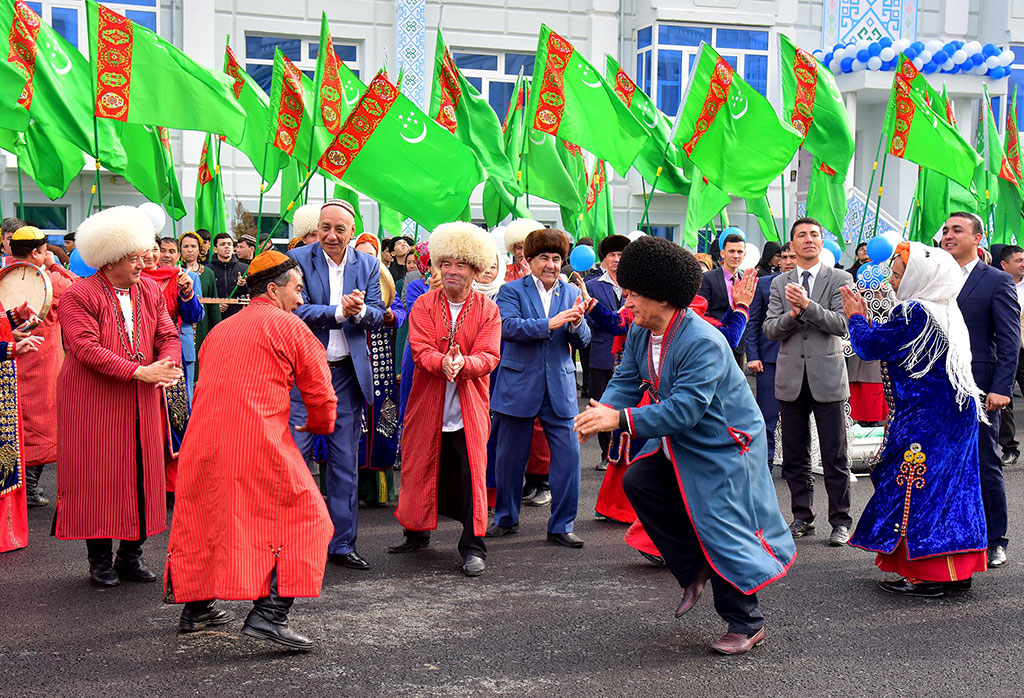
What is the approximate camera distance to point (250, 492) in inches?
180

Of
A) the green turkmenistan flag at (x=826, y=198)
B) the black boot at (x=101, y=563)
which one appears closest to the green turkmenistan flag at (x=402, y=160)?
the black boot at (x=101, y=563)

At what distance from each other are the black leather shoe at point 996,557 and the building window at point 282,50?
52.3ft

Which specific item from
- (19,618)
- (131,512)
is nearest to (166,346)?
(131,512)

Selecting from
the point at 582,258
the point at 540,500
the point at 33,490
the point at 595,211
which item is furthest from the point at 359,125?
the point at 595,211

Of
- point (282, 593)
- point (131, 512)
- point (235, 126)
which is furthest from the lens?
point (235, 126)

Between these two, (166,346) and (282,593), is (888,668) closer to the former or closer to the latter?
(282,593)

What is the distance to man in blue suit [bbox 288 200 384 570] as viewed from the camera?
20.4 feet

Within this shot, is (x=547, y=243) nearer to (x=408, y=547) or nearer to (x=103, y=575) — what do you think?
(x=408, y=547)

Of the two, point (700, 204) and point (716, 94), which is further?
point (700, 204)

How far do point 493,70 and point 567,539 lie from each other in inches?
628

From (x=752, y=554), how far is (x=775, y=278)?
298cm

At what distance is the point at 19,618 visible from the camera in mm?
5195

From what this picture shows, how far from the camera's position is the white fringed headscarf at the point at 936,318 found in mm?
5641

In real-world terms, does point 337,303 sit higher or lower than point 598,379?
higher
